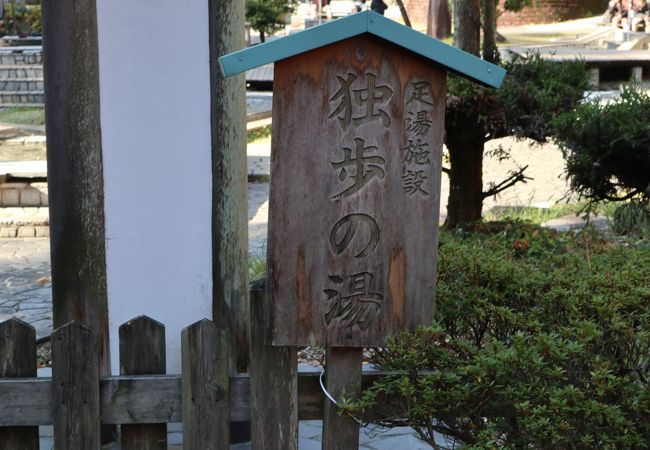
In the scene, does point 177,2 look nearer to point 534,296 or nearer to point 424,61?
point 424,61

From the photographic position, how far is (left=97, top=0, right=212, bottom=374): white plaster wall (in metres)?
4.31

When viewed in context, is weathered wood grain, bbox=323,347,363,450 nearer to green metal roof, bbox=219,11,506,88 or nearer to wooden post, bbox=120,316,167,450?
wooden post, bbox=120,316,167,450

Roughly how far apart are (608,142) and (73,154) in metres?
4.29

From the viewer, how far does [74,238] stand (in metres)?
4.20

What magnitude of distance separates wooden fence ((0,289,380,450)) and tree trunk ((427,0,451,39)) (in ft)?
85.4

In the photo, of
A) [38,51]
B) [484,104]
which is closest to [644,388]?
[484,104]

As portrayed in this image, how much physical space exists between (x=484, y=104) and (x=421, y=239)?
16.0 ft

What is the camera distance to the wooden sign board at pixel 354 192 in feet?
10.00

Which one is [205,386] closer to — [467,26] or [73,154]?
[73,154]

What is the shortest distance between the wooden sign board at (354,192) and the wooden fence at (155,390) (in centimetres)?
21

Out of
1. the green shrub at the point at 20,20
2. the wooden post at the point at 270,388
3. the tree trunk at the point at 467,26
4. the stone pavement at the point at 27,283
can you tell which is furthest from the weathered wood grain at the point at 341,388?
the green shrub at the point at 20,20

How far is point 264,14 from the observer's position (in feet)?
83.4

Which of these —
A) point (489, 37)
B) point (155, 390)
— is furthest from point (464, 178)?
point (155, 390)

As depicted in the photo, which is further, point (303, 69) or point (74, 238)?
point (74, 238)
